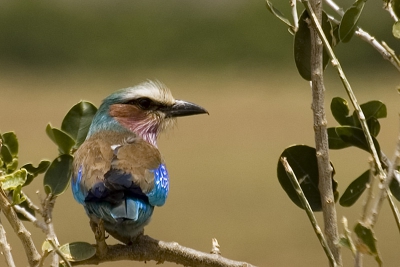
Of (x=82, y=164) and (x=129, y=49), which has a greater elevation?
(x=129, y=49)

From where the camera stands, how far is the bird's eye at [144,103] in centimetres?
273

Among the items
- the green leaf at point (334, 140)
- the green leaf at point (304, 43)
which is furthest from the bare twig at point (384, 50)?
the green leaf at point (334, 140)

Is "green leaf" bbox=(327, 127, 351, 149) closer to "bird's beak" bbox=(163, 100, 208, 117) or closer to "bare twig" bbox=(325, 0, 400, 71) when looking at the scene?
"bare twig" bbox=(325, 0, 400, 71)

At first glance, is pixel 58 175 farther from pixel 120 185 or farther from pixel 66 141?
pixel 120 185

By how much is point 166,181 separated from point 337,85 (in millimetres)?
12241

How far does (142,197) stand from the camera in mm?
1992

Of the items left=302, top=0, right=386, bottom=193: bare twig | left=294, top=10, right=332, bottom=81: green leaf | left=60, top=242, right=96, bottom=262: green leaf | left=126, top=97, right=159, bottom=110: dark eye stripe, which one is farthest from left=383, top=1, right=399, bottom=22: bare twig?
left=126, top=97, right=159, bottom=110: dark eye stripe

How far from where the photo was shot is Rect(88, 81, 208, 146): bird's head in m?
2.68

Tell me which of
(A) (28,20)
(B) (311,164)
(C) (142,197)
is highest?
(A) (28,20)

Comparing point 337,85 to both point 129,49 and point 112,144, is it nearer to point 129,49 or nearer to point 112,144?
point 129,49

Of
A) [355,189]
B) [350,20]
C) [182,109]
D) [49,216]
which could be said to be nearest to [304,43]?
[350,20]

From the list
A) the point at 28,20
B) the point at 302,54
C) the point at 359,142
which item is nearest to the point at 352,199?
the point at 359,142

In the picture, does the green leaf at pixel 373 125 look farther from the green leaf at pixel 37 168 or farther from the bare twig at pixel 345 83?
the green leaf at pixel 37 168

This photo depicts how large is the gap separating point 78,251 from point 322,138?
0.55 metres
